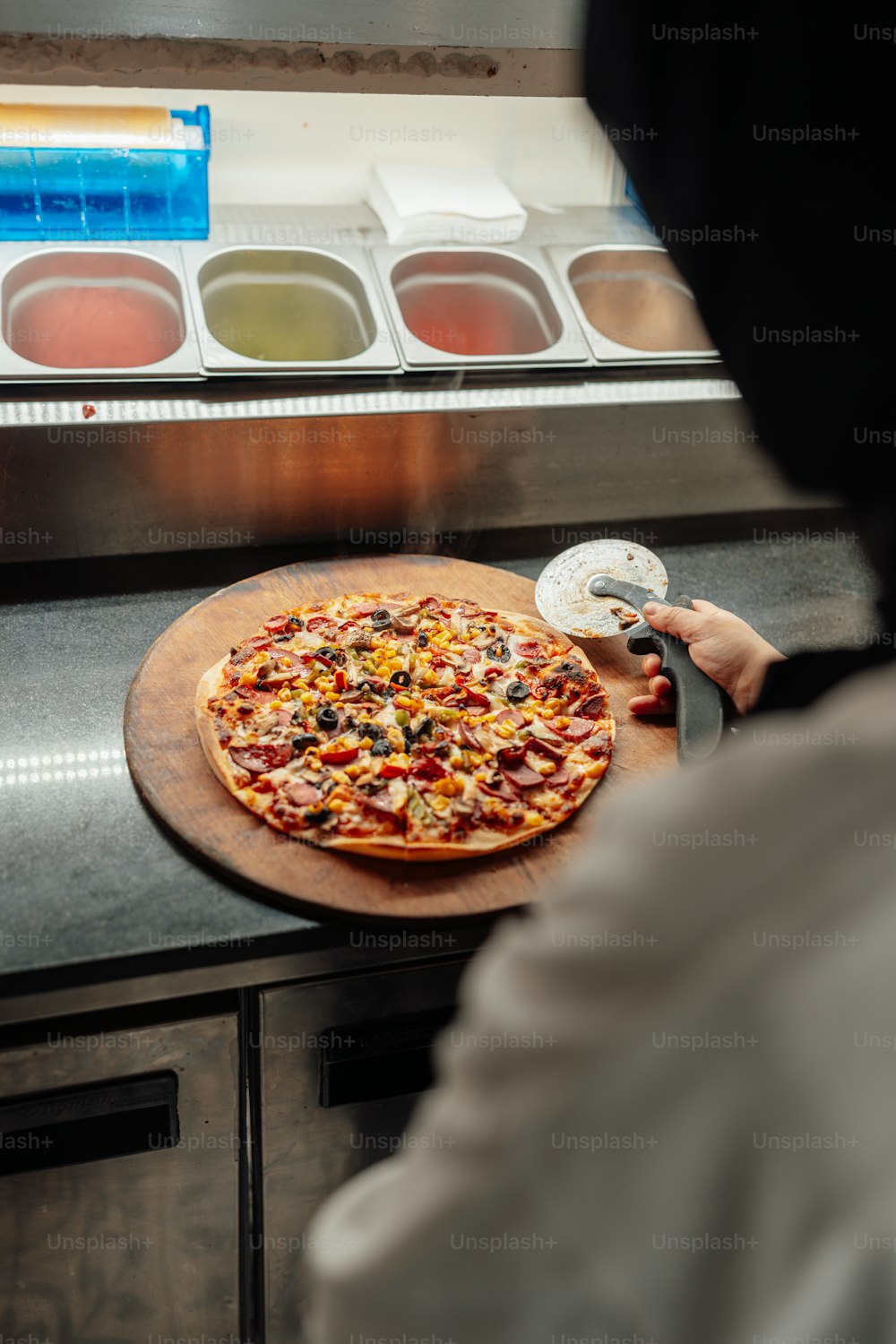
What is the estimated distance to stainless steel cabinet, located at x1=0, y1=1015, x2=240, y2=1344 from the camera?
1.42 meters

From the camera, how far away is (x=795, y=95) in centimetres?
84

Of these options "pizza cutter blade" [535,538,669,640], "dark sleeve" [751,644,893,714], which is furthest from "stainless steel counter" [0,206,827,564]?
"dark sleeve" [751,644,893,714]

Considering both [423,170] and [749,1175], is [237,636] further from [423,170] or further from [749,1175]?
[749,1175]

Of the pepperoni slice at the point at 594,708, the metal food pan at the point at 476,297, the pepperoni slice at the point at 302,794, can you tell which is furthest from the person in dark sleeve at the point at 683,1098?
the metal food pan at the point at 476,297

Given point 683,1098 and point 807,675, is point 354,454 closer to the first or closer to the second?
point 807,675

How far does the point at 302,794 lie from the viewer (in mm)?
1531

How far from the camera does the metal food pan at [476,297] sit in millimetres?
2244

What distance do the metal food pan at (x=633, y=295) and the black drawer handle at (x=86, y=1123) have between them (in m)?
1.67

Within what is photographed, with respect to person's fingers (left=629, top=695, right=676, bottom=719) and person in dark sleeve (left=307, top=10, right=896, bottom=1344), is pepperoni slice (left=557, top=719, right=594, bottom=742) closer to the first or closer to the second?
person's fingers (left=629, top=695, right=676, bottom=719)

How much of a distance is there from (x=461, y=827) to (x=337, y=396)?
876mm

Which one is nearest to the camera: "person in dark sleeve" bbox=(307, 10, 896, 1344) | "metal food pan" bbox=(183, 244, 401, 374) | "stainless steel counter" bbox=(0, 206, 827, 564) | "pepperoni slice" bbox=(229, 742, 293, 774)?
"person in dark sleeve" bbox=(307, 10, 896, 1344)

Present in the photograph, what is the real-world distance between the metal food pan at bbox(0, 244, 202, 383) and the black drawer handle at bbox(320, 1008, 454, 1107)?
1.28 metres

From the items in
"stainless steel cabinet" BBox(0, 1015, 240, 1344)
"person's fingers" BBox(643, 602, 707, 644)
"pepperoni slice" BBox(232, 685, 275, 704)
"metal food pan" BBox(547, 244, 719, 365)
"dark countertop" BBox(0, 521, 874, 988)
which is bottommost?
"stainless steel cabinet" BBox(0, 1015, 240, 1344)

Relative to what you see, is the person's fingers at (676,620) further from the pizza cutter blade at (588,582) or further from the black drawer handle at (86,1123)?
the black drawer handle at (86,1123)
